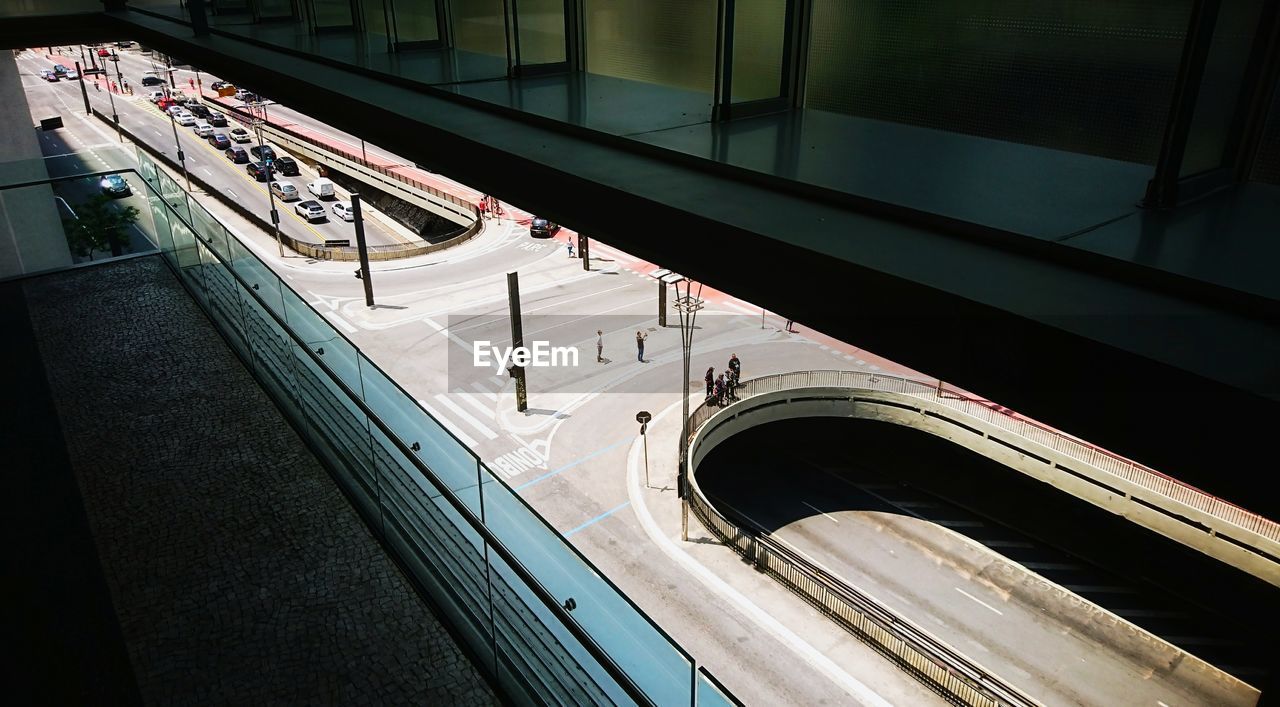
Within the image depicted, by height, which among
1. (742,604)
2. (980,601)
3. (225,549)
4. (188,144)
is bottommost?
(980,601)

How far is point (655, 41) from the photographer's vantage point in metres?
7.93

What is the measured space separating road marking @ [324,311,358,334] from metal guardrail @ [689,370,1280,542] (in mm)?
13083

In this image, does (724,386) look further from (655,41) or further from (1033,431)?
(655,41)

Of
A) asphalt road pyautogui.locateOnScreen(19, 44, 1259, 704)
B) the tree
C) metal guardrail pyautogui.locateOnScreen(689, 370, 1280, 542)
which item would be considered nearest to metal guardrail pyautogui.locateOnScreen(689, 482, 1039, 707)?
asphalt road pyautogui.locateOnScreen(19, 44, 1259, 704)

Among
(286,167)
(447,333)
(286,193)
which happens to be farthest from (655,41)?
(286,167)

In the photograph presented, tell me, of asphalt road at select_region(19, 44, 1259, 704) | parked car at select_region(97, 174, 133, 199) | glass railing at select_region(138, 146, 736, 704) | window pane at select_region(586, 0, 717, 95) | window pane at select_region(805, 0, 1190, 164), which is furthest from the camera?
asphalt road at select_region(19, 44, 1259, 704)

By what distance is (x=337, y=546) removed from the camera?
6.92 m

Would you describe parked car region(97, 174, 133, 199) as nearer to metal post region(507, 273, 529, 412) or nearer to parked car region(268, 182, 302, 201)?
metal post region(507, 273, 529, 412)

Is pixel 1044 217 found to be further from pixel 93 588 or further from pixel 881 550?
pixel 881 550

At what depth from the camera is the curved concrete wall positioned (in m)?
17.5

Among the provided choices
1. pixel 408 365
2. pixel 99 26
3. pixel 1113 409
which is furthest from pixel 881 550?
pixel 99 26

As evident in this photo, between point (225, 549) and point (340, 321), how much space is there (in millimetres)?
23048

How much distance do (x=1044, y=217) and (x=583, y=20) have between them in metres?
6.27

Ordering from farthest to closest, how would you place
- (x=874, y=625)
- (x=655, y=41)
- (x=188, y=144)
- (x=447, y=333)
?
(x=188, y=144) < (x=447, y=333) < (x=874, y=625) < (x=655, y=41)
